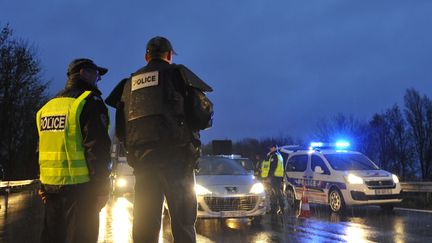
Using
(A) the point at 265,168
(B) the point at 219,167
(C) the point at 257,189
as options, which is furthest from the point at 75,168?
(A) the point at 265,168

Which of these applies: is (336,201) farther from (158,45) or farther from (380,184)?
(158,45)

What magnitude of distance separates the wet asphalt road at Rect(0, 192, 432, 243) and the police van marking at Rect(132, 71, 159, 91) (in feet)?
14.5

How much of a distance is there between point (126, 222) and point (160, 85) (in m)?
7.29

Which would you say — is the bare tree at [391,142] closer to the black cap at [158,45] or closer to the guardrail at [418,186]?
the guardrail at [418,186]

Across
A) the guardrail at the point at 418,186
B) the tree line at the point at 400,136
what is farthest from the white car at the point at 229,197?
the tree line at the point at 400,136

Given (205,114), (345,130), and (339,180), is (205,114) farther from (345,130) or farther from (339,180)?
(345,130)

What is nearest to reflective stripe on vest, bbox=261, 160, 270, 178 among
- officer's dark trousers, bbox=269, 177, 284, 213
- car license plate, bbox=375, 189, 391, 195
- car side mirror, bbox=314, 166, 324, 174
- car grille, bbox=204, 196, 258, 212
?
officer's dark trousers, bbox=269, 177, 284, 213

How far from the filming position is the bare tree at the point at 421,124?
7388cm

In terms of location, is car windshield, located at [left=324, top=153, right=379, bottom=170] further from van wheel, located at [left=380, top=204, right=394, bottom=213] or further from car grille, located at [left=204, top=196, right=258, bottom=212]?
car grille, located at [left=204, top=196, right=258, bottom=212]

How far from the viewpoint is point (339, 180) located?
43.0 feet

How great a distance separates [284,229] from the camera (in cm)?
910

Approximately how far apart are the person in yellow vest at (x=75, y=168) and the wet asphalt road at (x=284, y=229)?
393 centimetres

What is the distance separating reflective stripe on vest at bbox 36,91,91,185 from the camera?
148 inches

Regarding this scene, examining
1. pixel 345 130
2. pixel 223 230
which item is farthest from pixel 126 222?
pixel 345 130
